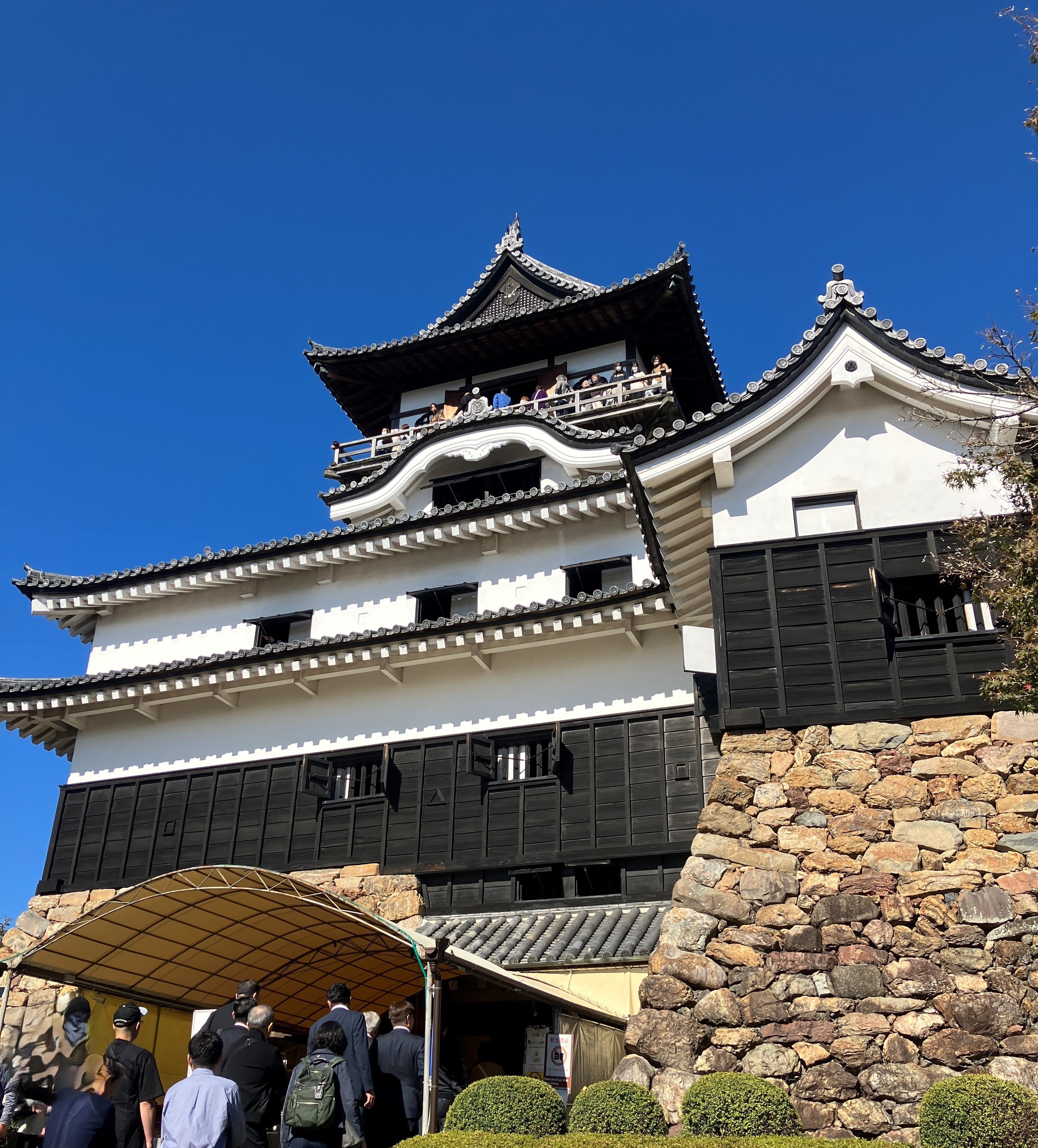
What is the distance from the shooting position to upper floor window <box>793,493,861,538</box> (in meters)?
13.3

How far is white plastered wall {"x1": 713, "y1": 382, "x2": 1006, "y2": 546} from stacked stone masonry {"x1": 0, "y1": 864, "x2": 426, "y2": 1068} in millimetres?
7238

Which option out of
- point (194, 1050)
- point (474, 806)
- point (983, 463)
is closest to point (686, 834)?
point (474, 806)

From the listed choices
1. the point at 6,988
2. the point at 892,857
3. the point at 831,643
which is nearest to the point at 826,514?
the point at 831,643

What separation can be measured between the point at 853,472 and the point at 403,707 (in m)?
8.66

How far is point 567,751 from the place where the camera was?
16.9 m

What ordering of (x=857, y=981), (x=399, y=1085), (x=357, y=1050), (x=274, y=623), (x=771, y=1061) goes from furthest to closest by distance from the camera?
(x=274, y=623) < (x=857, y=981) < (x=771, y=1061) < (x=399, y=1085) < (x=357, y=1050)

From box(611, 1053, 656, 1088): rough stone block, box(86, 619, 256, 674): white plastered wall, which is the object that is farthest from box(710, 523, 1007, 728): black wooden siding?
box(86, 619, 256, 674): white plastered wall

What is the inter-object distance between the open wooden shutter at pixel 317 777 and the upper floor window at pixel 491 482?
6.36 meters

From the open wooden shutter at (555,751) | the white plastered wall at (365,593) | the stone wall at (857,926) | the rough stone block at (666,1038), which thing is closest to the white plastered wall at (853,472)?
the stone wall at (857,926)

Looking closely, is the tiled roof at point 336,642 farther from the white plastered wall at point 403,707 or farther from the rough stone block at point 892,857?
the rough stone block at point 892,857

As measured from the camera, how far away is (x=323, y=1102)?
26.3 ft

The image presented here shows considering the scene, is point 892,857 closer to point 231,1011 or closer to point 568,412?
point 231,1011

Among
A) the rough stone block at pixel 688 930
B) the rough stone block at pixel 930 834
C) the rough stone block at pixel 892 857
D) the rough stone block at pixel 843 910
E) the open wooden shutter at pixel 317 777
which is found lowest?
the rough stone block at pixel 688 930

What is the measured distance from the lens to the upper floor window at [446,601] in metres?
20.0
